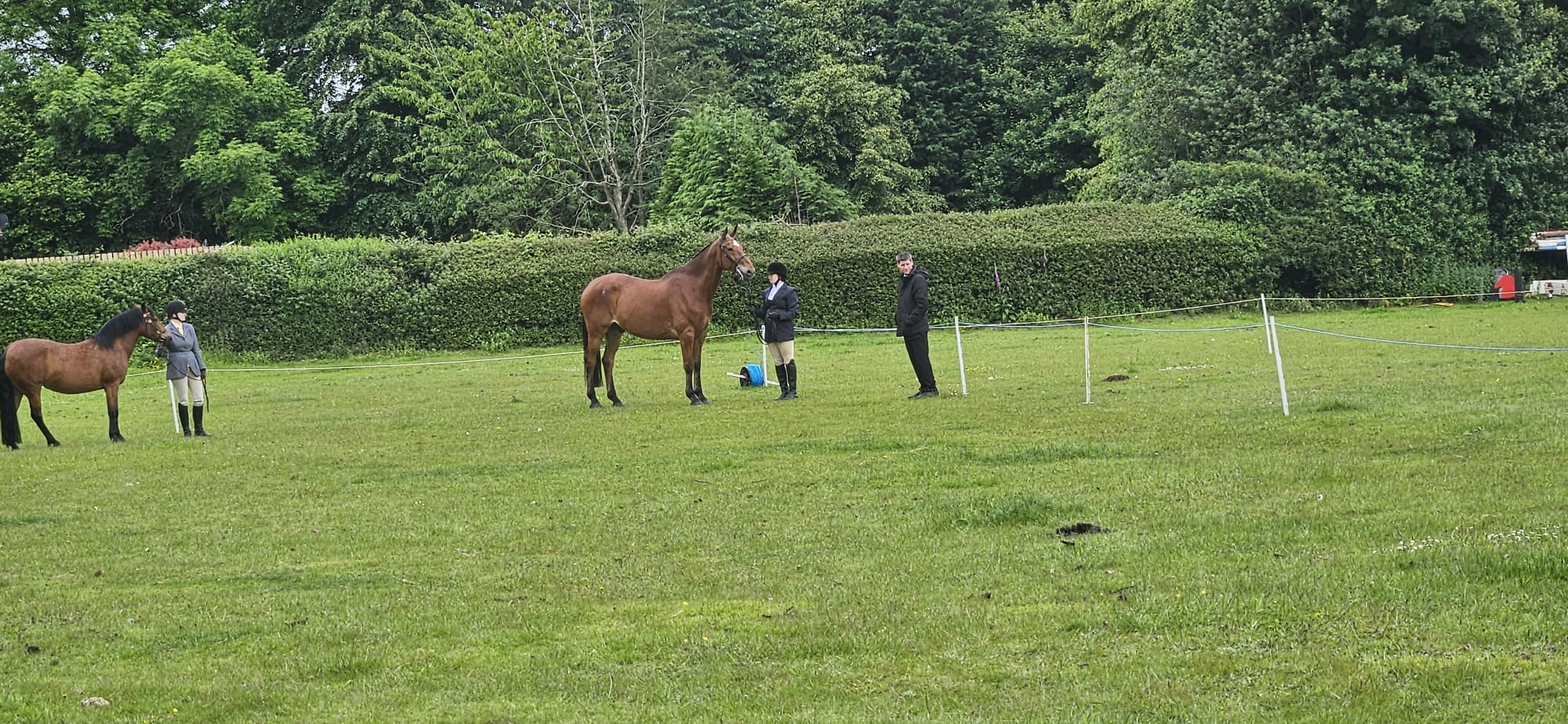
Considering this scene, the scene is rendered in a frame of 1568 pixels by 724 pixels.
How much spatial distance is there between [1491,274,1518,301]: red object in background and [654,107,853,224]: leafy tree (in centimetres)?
1848

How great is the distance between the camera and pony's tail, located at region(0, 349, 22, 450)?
17.3 meters

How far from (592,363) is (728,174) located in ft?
77.5

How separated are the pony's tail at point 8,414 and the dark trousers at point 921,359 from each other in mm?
10397

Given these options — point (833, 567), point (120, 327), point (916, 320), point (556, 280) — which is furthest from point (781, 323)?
point (556, 280)

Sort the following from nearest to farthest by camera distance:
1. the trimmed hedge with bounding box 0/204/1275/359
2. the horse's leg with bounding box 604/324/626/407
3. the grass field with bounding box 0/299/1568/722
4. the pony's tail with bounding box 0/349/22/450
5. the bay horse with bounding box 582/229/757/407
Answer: the grass field with bounding box 0/299/1568/722
the pony's tail with bounding box 0/349/22/450
the bay horse with bounding box 582/229/757/407
the horse's leg with bounding box 604/324/626/407
the trimmed hedge with bounding box 0/204/1275/359

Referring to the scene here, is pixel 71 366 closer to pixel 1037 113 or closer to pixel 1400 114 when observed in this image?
pixel 1400 114

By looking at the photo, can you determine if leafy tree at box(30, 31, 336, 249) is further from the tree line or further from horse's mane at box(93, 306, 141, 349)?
horse's mane at box(93, 306, 141, 349)

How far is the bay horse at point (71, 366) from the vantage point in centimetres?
1736

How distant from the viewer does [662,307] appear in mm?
20375

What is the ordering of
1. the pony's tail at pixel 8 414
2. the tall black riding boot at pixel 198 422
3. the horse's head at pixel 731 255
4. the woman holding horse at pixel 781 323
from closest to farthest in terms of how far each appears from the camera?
1. the pony's tail at pixel 8 414
2. the tall black riding boot at pixel 198 422
3. the woman holding horse at pixel 781 323
4. the horse's head at pixel 731 255

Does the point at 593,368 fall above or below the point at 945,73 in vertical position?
below

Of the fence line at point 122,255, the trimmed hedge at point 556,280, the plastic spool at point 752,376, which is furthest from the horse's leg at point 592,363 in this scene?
the fence line at point 122,255

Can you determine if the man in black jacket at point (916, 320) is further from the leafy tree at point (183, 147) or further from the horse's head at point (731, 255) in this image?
the leafy tree at point (183, 147)

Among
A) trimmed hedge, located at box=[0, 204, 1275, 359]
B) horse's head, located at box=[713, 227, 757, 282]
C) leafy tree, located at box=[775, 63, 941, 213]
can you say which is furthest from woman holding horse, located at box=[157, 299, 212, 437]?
leafy tree, located at box=[775, 63, 941, 213]
